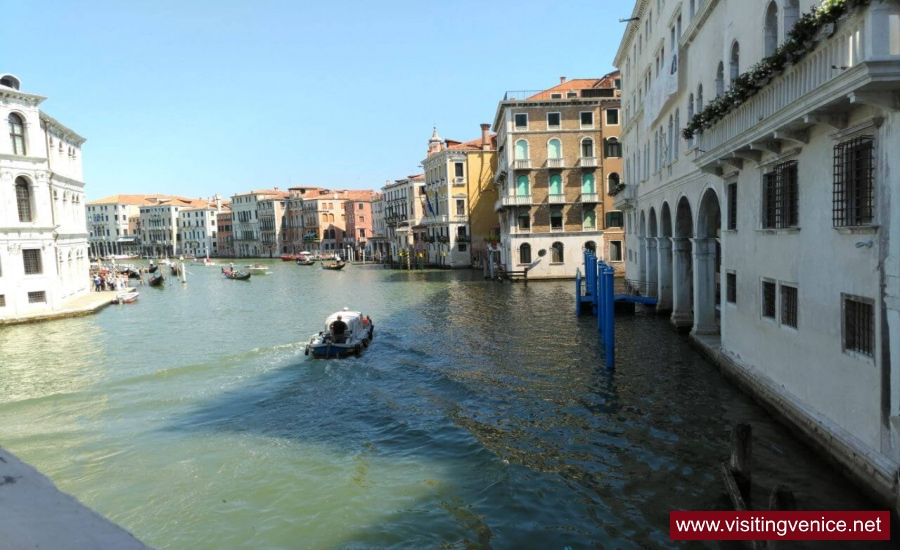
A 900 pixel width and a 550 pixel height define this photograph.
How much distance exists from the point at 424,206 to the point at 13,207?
38312 millimetres

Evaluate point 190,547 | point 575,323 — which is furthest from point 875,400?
point 575,323

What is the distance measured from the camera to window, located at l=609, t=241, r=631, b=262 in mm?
39094

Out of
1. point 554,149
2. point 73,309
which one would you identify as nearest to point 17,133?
point 73,309

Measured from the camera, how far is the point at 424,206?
6050 cm

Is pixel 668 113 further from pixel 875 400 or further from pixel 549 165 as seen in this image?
pixel 549 165

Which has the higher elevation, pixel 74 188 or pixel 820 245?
pixel 74 188

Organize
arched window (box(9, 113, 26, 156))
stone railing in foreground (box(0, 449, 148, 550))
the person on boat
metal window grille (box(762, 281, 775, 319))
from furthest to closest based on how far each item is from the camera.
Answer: arched window (box(9, 113, 26, 156)) → the person on boat → metal window grille (box(762, 281, 775, 319)) → stone railing in foreground (box(0, 449, 148, 550))

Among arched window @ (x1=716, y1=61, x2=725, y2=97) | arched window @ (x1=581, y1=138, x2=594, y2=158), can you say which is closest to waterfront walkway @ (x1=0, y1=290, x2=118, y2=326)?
arched window @ (x1=716, y1=61, x2=725, y2=97)

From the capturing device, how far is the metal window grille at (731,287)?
12.3 m

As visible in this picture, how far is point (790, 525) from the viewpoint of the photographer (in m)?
5.63

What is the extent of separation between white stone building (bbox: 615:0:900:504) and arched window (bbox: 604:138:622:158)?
2302 centimetres

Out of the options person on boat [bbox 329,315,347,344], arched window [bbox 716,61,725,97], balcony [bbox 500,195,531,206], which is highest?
arched window [bbox 716,61,725,97]

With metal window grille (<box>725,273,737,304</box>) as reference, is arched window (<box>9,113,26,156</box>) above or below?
above

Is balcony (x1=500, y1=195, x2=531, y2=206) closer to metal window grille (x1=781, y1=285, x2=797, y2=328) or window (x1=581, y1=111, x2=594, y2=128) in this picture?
window (x1=581, y1=111, x2=594, y2=128)
